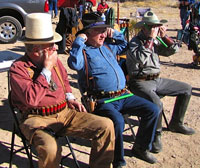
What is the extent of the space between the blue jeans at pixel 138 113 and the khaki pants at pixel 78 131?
295 mm

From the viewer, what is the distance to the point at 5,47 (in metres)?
9.49

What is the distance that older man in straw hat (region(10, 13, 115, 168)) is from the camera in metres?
3.05

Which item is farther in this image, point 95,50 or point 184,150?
point 184,150

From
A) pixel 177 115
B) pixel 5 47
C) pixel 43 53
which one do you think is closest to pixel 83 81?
pixel 43 53

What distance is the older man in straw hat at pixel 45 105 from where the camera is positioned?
3.05m

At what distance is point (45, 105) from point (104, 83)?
32.3 inches

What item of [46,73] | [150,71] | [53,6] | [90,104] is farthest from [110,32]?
[53,6]

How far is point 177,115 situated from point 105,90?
4.38 ft

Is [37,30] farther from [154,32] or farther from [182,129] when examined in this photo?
[182,129]

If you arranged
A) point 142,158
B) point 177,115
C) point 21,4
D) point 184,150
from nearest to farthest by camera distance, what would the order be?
point 142,158 → point 184,150 → point 177,115 → point 21,4

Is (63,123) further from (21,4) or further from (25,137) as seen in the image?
(21,4)

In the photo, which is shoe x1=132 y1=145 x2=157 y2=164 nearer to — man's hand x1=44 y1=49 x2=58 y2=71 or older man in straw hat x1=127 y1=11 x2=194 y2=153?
older man in straw hat x1=127 y1=11 x2=194 y2=153

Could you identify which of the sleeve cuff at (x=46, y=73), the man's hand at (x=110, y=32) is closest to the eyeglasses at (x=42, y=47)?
the sleeve cuff at (x=46, y=73)

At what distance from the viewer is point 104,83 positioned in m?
3.83
